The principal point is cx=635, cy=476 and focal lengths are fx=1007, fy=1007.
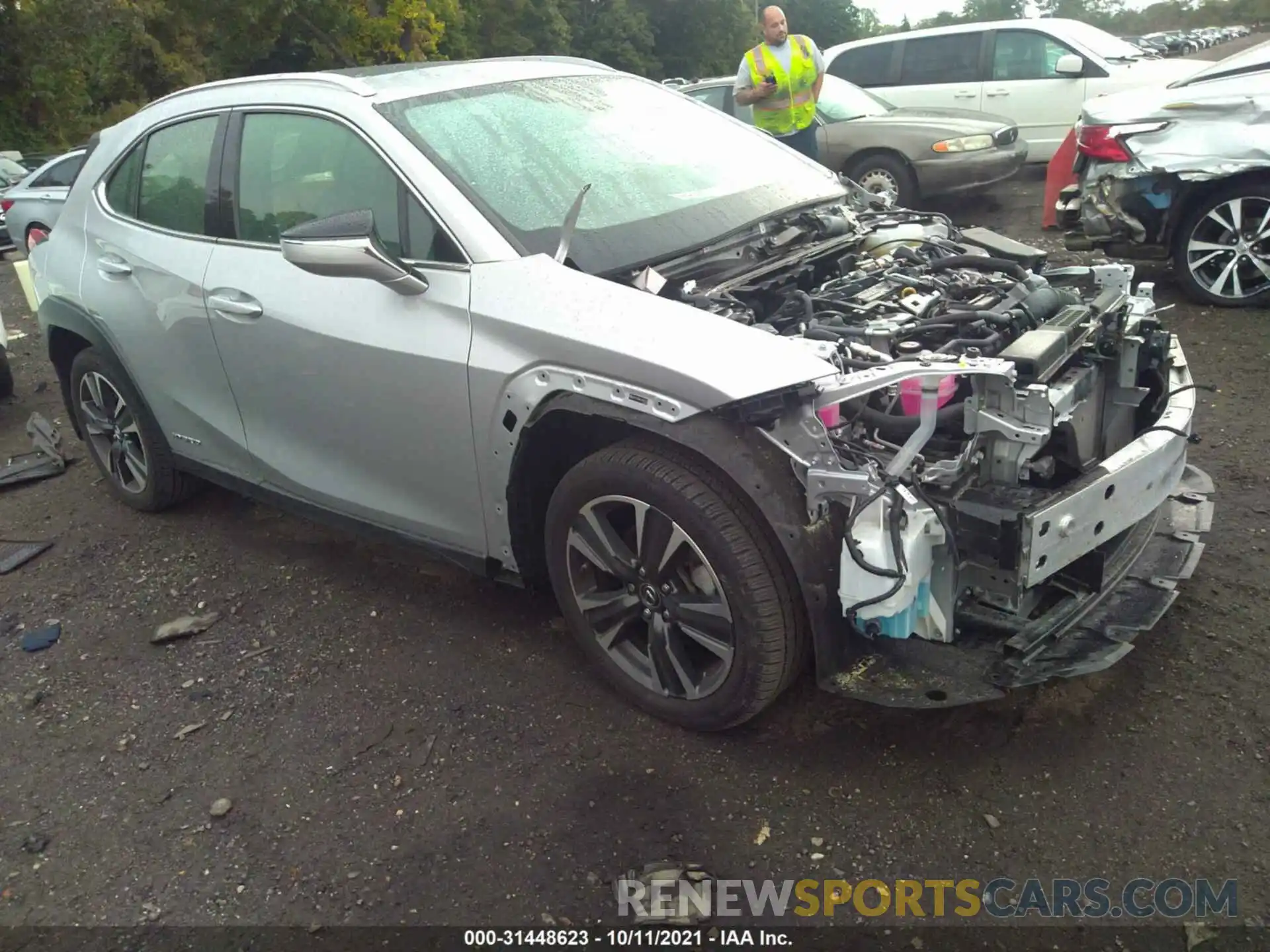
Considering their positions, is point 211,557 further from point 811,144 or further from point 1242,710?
point 811,144

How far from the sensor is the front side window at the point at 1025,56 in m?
10.5

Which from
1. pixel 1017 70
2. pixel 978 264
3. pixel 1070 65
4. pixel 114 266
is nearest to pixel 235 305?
pixel 114 266

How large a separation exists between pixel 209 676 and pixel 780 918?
2241 millimetres

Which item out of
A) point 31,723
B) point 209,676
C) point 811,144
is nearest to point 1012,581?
point 209,676

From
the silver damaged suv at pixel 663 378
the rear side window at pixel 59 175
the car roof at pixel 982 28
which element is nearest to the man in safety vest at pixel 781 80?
the silver damaged suv at pixel 663 378

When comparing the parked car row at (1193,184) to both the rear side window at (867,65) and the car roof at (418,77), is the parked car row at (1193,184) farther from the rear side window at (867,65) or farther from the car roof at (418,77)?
the rear side window at (867,65)

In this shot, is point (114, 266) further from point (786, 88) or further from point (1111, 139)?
point (1111, 139)

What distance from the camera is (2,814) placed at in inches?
119

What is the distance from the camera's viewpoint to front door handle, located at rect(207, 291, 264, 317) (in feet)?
11.5

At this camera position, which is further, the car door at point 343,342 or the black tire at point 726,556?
the car door at point 343,342

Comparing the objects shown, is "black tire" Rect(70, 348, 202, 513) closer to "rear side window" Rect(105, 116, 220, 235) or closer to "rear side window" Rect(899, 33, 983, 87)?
"rear side window" Rect(105, 116, 220, 235)

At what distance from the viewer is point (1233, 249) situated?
595cm

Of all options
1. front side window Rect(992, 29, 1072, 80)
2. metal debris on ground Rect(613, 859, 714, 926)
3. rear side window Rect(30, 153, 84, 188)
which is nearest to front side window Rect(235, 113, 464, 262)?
metal debris on ground Rect(613, 859, 714, 926)

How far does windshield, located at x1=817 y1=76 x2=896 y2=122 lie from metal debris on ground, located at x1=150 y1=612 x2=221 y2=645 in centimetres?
777
